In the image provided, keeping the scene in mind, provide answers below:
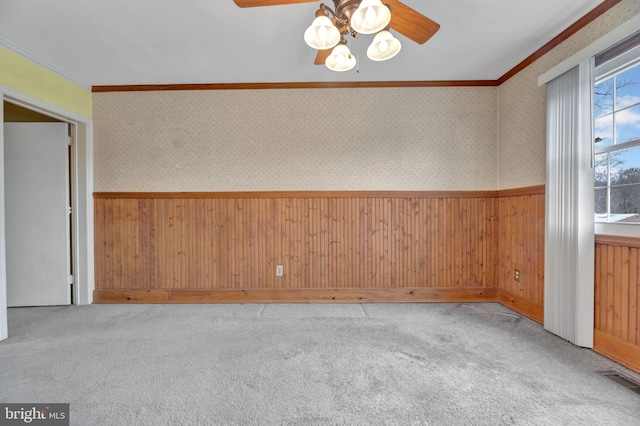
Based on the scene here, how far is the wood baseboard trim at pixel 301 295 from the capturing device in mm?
3262

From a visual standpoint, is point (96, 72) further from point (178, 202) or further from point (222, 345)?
point (222, 345)

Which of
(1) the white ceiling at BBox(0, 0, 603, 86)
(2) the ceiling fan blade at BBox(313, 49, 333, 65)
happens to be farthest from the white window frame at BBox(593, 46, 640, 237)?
(2) the ceiling fan blade at BBox(313, 49, 333, 65)

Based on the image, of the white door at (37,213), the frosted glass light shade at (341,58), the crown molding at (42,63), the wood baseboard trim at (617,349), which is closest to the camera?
the frosted glass light shade at (341,58)

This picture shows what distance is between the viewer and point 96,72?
9.83 ft

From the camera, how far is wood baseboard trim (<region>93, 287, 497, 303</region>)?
326cm

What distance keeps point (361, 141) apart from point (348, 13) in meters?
1.93

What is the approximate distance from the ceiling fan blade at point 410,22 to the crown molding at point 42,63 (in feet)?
10.8

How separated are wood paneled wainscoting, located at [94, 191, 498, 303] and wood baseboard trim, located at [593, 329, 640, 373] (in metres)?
1.21

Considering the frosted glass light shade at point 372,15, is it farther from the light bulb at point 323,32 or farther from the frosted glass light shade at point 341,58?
the frosted glass light shade at point 341,58

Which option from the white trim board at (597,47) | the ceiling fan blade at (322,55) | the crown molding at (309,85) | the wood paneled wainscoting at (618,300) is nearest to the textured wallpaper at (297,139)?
the crown molding at (309,85)

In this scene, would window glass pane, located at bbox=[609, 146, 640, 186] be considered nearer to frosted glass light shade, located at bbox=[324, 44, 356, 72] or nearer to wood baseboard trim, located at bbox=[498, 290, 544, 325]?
wood baseboard trim, located at bbox=[498, 290, 544, 325]

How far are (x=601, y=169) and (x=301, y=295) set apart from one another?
2.99 meters

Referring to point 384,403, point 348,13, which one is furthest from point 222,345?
point 348,13

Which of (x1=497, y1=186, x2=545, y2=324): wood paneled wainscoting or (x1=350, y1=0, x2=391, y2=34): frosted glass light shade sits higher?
(x1=350, y1=0, x2=391, y2=34): frosted glass light shade
